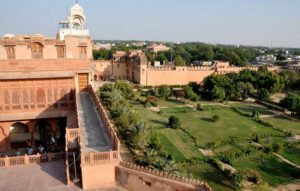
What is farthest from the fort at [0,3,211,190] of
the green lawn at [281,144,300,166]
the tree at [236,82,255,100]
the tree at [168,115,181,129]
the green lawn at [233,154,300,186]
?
the tree at [236,82,255,100]

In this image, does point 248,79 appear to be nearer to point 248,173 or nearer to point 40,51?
point 248,173

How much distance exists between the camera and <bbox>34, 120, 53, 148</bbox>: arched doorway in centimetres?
2017

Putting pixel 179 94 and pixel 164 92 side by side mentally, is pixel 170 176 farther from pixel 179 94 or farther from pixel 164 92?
pixel 179 94

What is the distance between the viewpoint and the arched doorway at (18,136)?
19.7 metres

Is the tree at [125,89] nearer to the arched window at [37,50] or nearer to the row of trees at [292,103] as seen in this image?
the row of trees at [292,103]

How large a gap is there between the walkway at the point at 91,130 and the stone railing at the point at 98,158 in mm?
850

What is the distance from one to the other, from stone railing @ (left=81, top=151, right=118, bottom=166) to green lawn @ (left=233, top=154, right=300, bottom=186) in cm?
1350

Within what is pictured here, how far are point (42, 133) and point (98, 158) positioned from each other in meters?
10.3

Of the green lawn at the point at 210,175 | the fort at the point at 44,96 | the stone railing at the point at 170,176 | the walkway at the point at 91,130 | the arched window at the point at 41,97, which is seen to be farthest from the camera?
the arched window at the point at 41,97

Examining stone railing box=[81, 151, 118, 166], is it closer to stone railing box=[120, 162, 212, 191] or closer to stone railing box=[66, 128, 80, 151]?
stone railing box=[120, 162, 212, 191]

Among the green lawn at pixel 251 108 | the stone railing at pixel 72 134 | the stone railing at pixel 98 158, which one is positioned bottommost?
the green lawn at pixel 251 108

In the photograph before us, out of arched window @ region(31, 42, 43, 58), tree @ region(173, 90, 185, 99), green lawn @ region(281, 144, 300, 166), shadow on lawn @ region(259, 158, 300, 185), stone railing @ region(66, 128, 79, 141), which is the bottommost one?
shadow on lawn @ region(259, 158, 300, 185)

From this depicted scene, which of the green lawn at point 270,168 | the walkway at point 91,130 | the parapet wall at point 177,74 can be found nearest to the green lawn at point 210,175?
the green lawn at point 270,168

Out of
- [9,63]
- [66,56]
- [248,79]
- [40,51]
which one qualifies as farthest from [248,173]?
[248,79]
